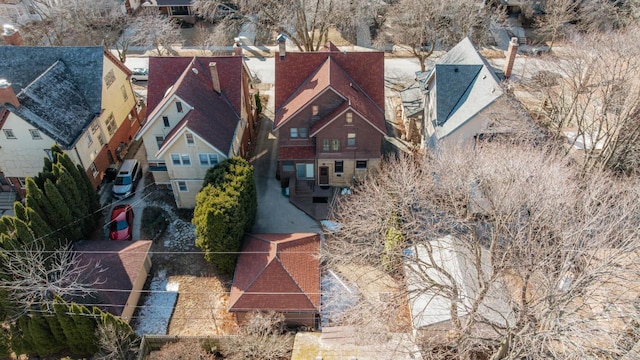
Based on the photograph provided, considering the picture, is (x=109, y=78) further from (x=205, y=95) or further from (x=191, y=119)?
(x=191, y=119)

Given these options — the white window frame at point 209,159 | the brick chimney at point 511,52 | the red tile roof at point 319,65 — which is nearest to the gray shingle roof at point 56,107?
the white window frame at point 209,159

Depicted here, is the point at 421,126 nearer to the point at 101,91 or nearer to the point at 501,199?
the point at 501,199

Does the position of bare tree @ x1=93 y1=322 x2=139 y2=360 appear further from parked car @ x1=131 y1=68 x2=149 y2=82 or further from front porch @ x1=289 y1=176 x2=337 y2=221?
parked car @ x1=131 y1=68 x2=149 y2=82

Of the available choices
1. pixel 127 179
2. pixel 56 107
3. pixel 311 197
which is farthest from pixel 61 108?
pixel 311 197

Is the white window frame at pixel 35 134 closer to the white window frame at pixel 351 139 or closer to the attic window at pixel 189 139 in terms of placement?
the attic window at pixel 189 139

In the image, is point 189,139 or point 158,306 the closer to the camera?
point 158,306

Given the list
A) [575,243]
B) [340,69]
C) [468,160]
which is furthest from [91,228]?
[575,243]
